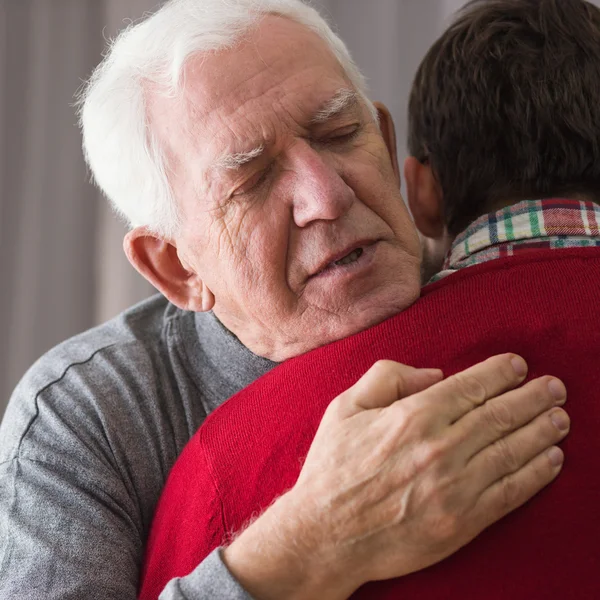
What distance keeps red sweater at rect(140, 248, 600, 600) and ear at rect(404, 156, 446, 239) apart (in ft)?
1.32

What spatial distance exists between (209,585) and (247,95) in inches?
30.5

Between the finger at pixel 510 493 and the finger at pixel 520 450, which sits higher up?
the finger at pixel 520 450

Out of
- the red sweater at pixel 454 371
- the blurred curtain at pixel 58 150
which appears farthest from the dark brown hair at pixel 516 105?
the blurred curtain at pixel 58 150

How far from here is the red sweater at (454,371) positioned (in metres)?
1.00

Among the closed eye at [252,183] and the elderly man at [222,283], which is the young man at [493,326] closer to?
the elderly man at [222,283]

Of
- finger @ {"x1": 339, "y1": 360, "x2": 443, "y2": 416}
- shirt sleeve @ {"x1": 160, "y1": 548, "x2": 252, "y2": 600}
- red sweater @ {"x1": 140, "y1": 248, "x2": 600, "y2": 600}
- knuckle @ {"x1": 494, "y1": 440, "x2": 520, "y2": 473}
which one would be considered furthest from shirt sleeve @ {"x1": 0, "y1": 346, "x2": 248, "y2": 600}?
knuckle @ {"x1": 494, "y1": 440, "x2": 520, "y2": 473}

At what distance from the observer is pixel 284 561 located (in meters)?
1.09

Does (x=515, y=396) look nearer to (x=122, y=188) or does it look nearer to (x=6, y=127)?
(x=122, y=188)

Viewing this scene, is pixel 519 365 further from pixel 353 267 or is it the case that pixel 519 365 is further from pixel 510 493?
pixel 353 267

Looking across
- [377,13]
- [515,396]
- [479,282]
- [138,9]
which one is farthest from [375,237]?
[138,9]

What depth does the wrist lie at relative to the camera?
1.07 m

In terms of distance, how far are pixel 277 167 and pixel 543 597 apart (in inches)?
30.7

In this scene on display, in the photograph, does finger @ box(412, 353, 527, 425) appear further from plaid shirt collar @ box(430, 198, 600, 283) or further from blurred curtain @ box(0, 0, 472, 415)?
blurred curtain @ box(0, 0, 472, 415)

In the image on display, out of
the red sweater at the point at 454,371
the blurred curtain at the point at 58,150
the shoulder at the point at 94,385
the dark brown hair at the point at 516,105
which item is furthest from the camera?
the blurred curtain at the point at 58,150
